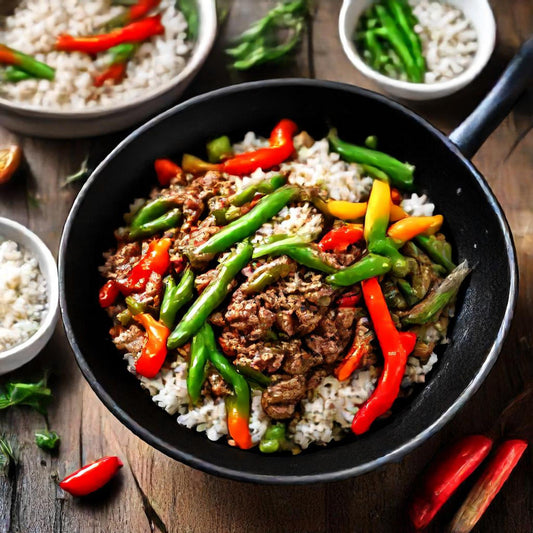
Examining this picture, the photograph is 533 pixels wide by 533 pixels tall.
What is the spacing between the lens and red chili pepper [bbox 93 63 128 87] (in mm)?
4117

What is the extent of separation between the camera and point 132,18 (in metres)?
4.23

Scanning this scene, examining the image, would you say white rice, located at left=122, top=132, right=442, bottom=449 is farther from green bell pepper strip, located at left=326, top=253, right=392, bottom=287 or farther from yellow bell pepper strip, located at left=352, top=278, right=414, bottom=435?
green bell pepper strip, located at left=326, top=253, right=392, bottom=287

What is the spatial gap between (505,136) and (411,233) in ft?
3.82

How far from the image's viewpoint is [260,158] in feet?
11.5

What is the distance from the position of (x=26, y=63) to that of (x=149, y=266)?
59.4 inches

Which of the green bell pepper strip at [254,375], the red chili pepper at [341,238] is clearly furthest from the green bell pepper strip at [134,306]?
the red chili pepper at [341,238]

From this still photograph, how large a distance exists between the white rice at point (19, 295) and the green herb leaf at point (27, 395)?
220mm

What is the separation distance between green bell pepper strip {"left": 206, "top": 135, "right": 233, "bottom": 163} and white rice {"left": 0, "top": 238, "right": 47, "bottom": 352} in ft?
3.51

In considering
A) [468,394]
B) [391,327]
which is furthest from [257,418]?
[468,394]

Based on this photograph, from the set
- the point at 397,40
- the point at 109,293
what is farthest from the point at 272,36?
the point at 109,293

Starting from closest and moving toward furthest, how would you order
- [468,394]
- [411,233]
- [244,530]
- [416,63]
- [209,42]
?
1. [468,394]
2. [411,233]
3. [244,530]
4. [209,42]
5. [416,63]

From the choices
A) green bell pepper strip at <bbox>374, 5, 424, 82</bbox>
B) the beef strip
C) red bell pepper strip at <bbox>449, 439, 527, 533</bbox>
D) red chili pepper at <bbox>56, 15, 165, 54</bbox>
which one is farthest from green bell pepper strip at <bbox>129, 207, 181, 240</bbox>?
red bell pepper strip at <bbox>449, 439, 527, 533</bbox>

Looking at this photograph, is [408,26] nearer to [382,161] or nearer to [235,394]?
[382,161]

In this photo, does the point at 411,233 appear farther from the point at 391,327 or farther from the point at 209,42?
the point at 209,42
